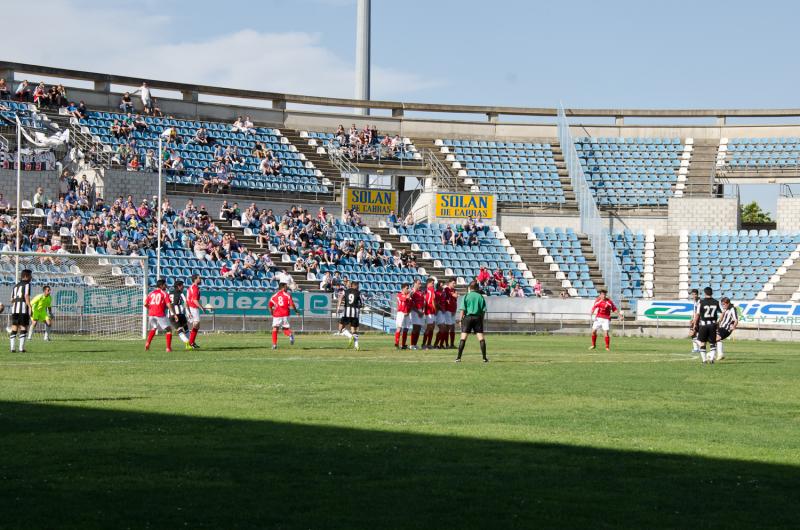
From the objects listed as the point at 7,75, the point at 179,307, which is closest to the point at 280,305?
the point at 179,307

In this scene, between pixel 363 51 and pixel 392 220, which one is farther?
pixel 363 51

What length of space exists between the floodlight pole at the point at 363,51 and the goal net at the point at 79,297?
29598mm

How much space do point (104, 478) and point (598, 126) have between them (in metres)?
62.9

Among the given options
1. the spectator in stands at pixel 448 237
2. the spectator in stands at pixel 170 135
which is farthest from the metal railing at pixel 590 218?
the spectator in stands at pixel 170 135

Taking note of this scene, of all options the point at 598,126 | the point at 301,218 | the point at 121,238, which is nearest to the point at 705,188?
the point at 598,126

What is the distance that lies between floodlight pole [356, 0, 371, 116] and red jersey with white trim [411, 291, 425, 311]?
33.0m

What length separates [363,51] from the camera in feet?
223

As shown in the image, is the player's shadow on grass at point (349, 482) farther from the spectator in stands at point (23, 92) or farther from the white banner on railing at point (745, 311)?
the spectator in stands at point (23, 92)

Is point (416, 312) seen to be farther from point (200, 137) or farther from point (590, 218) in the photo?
point (590, 218)

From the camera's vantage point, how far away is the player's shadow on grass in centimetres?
900

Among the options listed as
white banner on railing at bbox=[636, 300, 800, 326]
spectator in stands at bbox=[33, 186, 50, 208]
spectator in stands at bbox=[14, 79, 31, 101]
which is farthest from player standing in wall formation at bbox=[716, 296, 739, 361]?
spectator in stands at bbox=[14, 79, 31, 101]

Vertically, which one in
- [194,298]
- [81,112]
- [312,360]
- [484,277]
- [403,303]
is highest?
[81,112]

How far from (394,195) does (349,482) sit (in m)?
53.9

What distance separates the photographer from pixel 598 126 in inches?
2783
